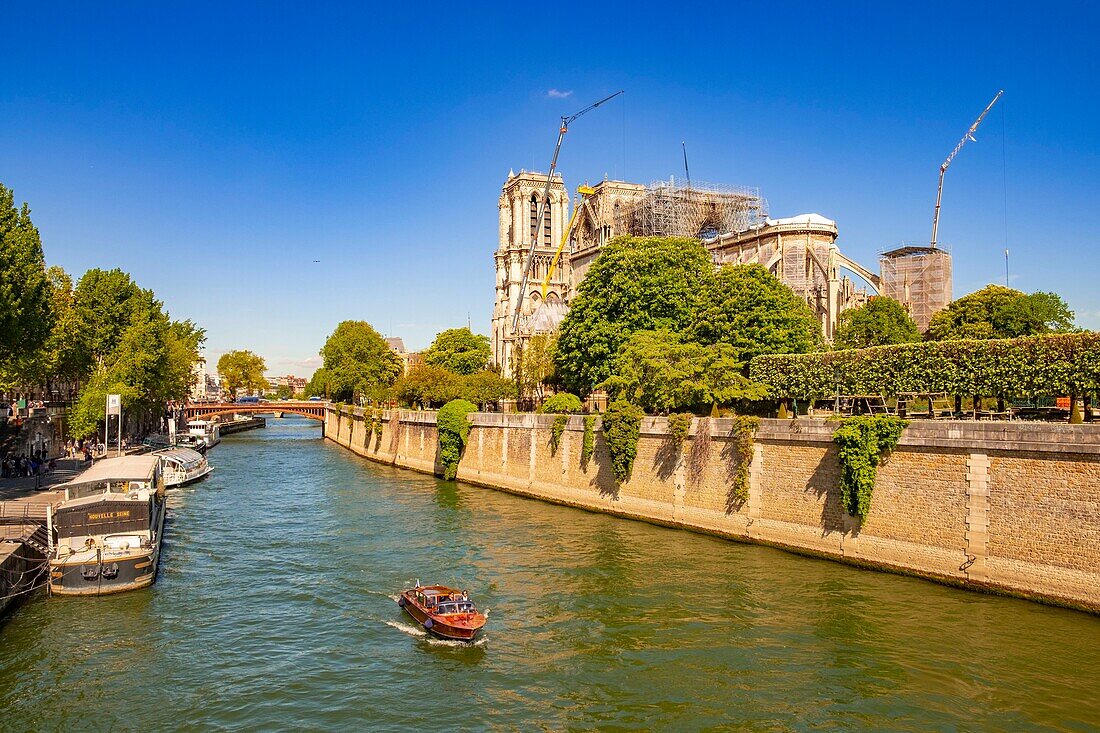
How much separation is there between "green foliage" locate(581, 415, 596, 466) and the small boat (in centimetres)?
2023

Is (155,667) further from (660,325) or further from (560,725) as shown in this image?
(660,325)

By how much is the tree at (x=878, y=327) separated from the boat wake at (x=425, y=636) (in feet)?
143

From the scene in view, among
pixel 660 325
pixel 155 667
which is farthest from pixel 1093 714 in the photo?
pixel 660 325

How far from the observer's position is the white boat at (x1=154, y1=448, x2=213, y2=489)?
53.9 m

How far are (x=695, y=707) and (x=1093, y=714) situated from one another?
8361mm

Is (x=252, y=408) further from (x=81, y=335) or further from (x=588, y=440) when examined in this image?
(x=588, y=440)

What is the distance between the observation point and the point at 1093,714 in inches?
703

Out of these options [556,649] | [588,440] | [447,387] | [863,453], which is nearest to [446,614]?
[556,649]

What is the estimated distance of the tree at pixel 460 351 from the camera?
368 feet

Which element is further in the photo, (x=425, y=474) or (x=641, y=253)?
(x=425, y=474)

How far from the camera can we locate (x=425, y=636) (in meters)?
23.4

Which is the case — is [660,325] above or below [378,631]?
above

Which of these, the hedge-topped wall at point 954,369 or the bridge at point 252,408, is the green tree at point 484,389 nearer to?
the hedge-topped wall at point 954,369

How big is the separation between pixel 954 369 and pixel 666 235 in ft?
173
